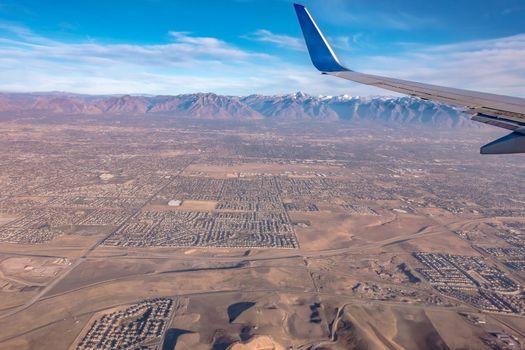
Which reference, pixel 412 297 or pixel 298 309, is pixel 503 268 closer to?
pixel 412 297

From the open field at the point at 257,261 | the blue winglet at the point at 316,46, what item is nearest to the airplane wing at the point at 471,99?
the blue winglet at the point at 316,46

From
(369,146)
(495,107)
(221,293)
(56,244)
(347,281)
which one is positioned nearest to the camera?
(495,107)

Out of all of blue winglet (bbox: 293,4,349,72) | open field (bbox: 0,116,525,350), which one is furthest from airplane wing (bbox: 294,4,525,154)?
open field (bbox: 0,116,525,350)

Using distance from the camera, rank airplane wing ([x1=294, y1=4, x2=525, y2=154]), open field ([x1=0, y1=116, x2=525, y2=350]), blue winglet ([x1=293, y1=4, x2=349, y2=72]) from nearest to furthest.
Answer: airplane wing ([x1=294, y1=4, x2=525, y2=154]) → blue winglet ([x1=293, y1=4, x2=349, y2=72]) → open field ([x1=0, y1=116, x2=525, y2=350])

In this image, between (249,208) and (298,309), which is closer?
(298,309)

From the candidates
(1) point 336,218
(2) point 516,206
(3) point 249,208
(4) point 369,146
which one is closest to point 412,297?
(1) point 336,218

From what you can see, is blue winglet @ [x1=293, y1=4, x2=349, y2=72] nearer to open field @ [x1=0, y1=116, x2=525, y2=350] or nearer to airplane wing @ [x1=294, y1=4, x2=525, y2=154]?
airplane wing @ [x1=294, y1=4, x2=525, y2=154]

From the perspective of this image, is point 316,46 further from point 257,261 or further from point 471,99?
point 257,261

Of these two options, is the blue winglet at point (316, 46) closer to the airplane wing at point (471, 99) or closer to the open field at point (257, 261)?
the airplane wing at point (471, 99)
